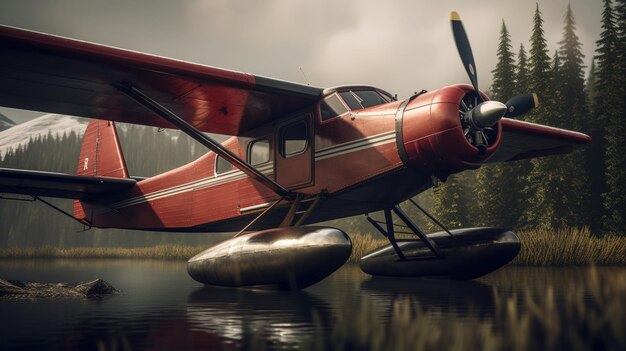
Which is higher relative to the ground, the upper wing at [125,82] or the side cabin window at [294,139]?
the upper wing at [125,82]

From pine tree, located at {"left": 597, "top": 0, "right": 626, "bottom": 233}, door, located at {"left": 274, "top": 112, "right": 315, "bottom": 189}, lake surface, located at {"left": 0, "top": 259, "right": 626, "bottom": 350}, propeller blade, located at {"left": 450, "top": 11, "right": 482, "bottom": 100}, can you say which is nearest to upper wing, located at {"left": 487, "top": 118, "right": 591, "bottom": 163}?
propeller blade, located at {"left": 450, "top": 11, "right": 482, "bottom": 100}

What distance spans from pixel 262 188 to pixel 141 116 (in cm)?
247

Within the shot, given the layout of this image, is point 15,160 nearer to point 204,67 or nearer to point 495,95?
point 495,95

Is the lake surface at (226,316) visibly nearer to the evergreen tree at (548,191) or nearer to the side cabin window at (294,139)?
the side cabin window at (294,139)

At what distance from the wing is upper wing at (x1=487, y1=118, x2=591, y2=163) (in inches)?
322

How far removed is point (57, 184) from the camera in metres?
10.5

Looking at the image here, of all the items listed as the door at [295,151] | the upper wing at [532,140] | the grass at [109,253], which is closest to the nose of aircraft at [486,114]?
the door at [295,151]

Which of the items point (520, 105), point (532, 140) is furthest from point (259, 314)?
point (532, 140)

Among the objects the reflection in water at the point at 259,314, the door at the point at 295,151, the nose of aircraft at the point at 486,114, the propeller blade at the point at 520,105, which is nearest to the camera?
the reflection in water at the point at 259,314

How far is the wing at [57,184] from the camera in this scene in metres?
9.84

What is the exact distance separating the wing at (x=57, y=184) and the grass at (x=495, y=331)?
778 centimetres

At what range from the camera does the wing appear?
9.84 meters

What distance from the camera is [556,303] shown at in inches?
211

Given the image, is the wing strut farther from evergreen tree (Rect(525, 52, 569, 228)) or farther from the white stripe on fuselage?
evergreen tree (Rect(525, 52, 569, 228))
